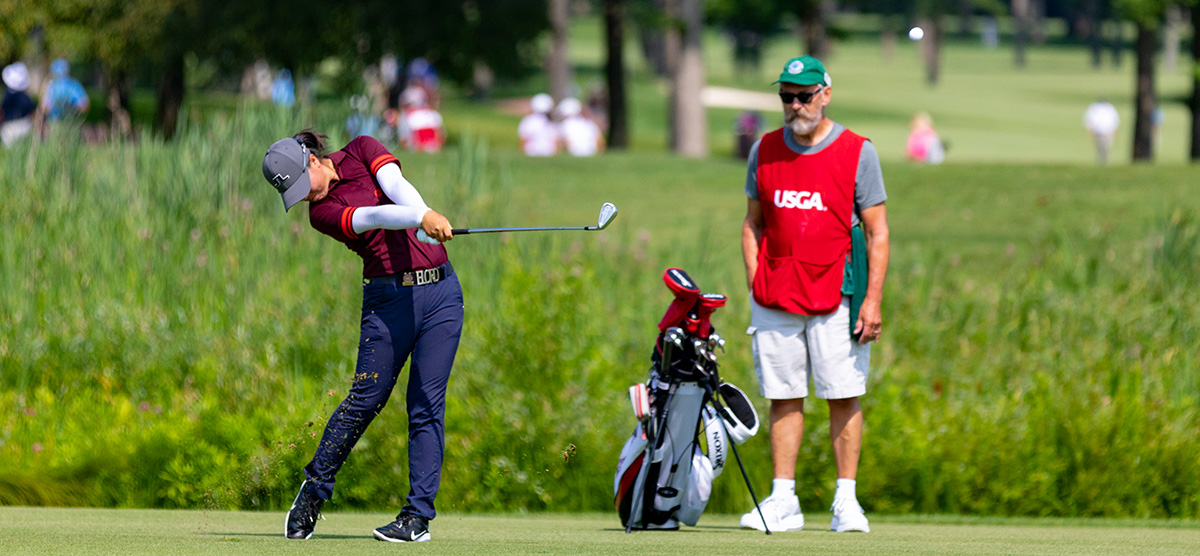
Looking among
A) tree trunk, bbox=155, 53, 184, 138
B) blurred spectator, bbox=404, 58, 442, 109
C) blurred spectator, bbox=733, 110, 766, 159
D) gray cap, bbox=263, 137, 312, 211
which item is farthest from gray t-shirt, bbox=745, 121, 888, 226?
blurred spectator, bbox=404, 58, 442, 109

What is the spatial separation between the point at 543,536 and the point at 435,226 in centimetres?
139

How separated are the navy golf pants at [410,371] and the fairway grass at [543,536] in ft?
0.91

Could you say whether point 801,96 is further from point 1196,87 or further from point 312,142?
point 1196,87

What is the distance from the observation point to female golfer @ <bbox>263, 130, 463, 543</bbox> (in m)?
5.90

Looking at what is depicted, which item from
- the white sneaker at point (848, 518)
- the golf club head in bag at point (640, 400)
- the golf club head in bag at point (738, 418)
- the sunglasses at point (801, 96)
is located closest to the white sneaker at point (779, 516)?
the white sneaker at point (848, 518)

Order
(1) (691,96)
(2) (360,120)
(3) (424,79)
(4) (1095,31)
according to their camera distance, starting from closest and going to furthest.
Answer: (2) (360,120) → (1) (691,96) → (3) (424,79) → (4) (1095,31)

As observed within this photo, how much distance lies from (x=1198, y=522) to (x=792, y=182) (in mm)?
2837

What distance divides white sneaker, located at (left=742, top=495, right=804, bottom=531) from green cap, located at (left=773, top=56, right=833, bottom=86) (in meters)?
1.76

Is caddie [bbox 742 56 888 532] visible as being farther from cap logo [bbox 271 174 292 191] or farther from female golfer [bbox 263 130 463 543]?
cap logo [bbox 271 174 292 191]

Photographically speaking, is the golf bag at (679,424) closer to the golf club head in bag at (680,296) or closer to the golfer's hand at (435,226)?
the golf club head in bag at (680,296)

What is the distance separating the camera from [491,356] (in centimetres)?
923

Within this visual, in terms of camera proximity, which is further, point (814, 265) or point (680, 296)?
point (814, 265)

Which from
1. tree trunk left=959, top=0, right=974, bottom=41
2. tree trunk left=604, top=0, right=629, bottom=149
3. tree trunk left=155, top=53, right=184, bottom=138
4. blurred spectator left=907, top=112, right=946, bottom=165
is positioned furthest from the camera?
tree trunk left=959, top=0, right=974, bottom=41

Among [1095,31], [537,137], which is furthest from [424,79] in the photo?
[1095,31]
